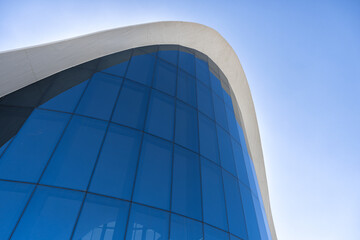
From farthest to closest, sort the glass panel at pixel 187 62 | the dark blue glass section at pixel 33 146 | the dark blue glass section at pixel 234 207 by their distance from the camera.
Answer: the glass panel at pixel 187 62
the dark blue glass section at pixel 234 207
the dark blue glass section at pixel 33 146

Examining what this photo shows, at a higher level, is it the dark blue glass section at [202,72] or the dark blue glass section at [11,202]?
the dark blue glass section at [202,72]

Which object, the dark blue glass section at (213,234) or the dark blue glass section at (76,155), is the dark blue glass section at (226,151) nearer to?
the dark blue glass section at (213,234)

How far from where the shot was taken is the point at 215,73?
69.6 ft

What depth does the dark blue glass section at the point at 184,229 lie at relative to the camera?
9.66m

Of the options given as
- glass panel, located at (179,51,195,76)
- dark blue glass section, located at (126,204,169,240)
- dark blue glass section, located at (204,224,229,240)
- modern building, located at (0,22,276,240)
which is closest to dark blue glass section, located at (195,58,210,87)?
modern building, located at (0,22,276,240)

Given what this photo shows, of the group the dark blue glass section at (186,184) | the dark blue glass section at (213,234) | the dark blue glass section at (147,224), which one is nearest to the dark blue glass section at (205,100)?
the dark blue glass section at (186,184)

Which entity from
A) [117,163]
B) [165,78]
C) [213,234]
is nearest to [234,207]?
[213,234]

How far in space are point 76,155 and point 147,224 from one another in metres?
3.72

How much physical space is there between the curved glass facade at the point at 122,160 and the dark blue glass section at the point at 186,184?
0.05m

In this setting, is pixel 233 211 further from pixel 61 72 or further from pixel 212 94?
pixel 61 72

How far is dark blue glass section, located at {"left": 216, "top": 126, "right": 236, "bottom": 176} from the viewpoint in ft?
47.8

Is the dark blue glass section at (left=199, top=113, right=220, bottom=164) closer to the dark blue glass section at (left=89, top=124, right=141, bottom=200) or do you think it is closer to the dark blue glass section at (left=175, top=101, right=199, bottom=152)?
the dark blue glass section at (left=175, top=101, right=199, bottom=152)

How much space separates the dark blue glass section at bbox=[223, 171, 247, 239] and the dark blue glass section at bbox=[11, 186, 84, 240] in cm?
718

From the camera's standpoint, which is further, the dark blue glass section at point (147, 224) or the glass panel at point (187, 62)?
the glass panel at point (187, 62)
